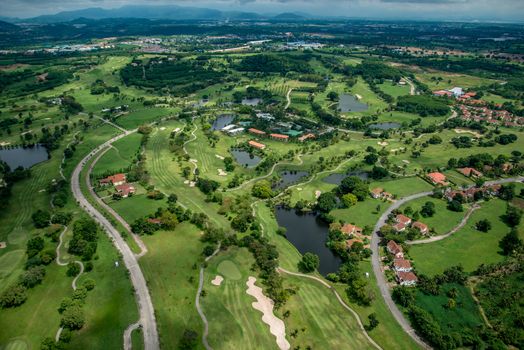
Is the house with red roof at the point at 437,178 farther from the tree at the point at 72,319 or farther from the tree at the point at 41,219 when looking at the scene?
the tree at the point at 41,219

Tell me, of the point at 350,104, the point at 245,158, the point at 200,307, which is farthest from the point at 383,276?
the point at 350,104

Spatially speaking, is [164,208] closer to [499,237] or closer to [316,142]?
[316,142]

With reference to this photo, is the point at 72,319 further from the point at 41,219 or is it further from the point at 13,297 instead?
the point at 41,219

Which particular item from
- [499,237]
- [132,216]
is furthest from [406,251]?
[132,216]

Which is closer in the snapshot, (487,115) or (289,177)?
(289,177)

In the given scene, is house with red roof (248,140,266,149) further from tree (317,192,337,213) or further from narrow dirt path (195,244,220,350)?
narrow dirt path (195,244,220,350)

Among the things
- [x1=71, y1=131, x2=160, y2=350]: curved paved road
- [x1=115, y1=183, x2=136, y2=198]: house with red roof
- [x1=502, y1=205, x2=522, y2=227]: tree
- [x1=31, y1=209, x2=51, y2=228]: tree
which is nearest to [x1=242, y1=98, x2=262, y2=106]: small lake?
[x1=71, y1=131, x2=160, y2=350]: curved paved road
